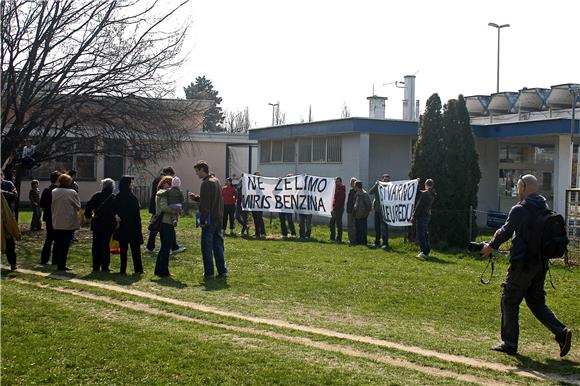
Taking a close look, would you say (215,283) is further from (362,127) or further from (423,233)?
(362,127)

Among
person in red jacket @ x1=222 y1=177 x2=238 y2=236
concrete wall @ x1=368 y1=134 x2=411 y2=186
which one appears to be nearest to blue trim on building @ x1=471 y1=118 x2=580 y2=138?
concrete wall @ x1=368 y1=134 x2=411 y2=186

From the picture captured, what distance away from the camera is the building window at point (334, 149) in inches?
1182

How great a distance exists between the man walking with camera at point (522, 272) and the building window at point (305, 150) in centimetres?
2345

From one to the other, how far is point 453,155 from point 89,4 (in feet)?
38.1

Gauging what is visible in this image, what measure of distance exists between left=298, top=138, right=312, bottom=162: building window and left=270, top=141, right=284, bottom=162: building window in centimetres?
170

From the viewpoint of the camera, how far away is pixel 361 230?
2130 cm

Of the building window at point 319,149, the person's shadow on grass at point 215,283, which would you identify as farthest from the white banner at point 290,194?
the person's shadow on grass at point 215,283

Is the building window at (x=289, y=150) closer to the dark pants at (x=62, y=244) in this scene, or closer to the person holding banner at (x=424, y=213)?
the person holding banner at (x=424, y=213)

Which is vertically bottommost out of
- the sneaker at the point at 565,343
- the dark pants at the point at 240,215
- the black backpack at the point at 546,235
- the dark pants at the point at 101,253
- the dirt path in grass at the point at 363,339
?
the dirt path in grass at the point at 363,339

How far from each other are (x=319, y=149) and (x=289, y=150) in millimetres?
2829

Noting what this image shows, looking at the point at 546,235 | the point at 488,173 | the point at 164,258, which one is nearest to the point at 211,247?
the point at 164,258

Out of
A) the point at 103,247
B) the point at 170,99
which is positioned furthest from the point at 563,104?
the point at 103,247

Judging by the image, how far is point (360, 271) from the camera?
15.6 m

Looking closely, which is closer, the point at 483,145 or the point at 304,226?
the point at 304,226
